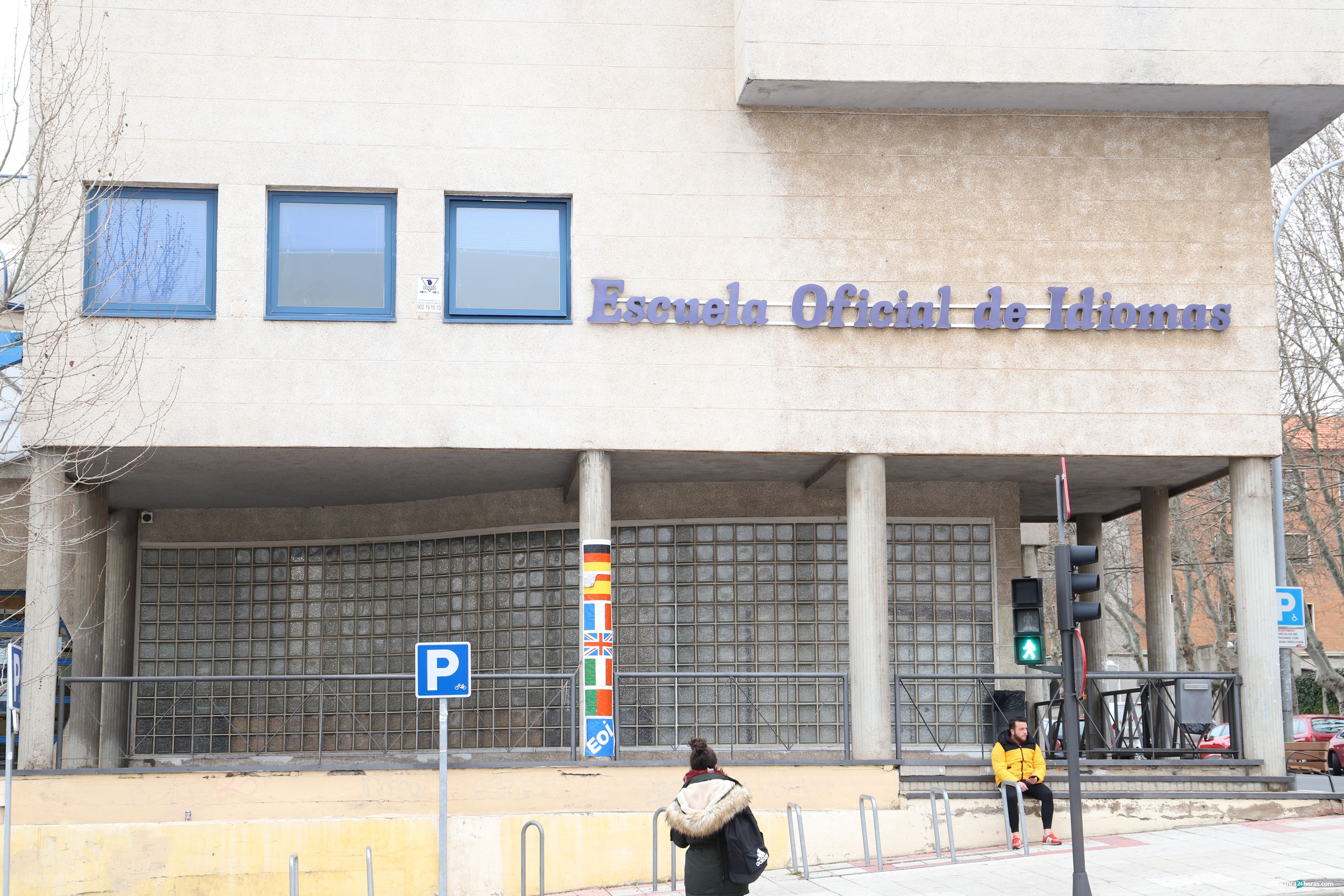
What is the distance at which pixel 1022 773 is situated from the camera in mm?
14031

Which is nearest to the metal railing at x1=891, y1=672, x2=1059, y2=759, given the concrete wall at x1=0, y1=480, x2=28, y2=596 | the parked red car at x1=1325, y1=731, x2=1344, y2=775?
the concrete wall at x1=0, y1=480, x2=28, y2=596

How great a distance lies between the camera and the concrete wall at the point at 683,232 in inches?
561

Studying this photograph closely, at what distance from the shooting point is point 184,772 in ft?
44.8

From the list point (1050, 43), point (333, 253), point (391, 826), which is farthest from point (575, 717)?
point (1050, 43)

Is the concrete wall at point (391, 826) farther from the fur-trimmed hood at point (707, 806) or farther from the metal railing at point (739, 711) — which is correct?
the fur-trimmed hood at point (707, 806)

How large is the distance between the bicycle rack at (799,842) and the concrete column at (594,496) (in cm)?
345

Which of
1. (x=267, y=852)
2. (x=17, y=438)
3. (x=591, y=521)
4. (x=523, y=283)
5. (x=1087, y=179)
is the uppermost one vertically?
(x=1087, y=179)

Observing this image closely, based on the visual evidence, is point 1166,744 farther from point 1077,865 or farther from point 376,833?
point 376,833

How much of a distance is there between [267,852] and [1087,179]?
1135 centimetres

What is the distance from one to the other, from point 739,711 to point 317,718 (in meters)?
5.85

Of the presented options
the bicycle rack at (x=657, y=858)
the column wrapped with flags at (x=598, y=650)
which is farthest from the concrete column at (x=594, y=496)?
the bicycle rack at (x=657, y=858)

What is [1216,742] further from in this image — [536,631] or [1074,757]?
[1074,757]

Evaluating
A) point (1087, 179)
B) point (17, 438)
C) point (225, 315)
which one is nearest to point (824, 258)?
point (1087, 179)

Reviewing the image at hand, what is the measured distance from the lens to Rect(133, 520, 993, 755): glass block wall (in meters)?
17.2
